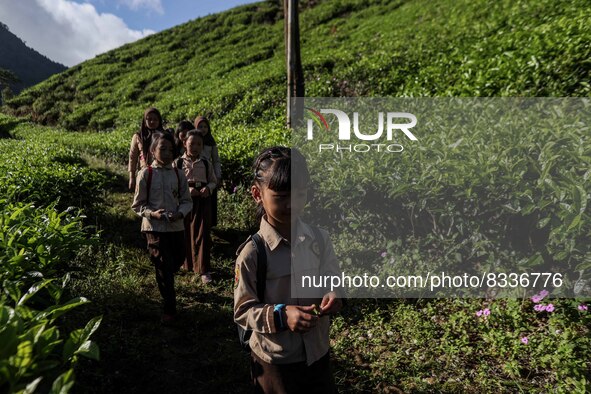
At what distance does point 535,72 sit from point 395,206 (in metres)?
3.57

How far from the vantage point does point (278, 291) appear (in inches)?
79.4

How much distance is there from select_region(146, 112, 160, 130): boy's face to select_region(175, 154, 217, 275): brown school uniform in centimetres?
77

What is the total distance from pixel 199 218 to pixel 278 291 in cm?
380

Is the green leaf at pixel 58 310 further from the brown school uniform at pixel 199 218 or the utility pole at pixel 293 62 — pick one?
the utility pole at pixel 293 62

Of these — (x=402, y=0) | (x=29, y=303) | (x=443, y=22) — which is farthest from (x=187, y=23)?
(x=29, y=303)

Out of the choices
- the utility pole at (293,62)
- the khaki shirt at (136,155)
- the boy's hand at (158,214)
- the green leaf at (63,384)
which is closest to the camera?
the green leaf at (63,384)

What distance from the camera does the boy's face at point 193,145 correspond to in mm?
5260

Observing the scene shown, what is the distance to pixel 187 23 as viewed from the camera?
36.1 meters

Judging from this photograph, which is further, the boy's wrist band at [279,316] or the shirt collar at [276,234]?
the shirt collar at [276,234]

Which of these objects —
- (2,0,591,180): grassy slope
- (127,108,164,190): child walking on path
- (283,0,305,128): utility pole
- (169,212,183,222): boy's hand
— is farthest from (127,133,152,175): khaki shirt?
(283,0,305,128): utility pole

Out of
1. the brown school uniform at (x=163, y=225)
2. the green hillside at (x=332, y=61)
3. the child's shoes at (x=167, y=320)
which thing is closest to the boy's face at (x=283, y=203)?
the brown school uniform at (x=163, y=225)

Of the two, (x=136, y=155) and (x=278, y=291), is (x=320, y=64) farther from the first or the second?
(x=278, y=291)

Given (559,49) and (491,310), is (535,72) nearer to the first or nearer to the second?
(559,49)

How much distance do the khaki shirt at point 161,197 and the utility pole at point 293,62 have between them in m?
4.39
